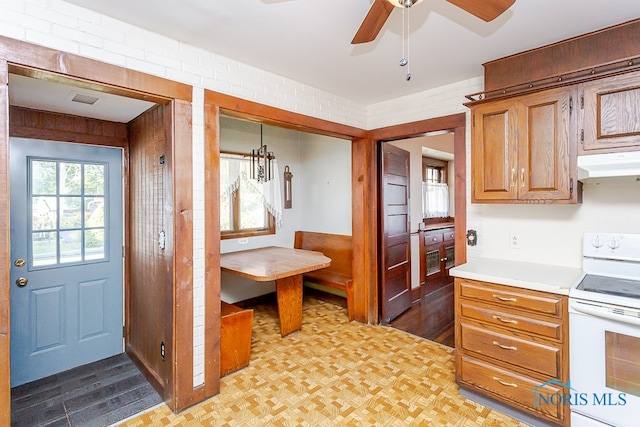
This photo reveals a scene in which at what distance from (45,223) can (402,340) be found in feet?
11.0

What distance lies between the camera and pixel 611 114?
1908mm

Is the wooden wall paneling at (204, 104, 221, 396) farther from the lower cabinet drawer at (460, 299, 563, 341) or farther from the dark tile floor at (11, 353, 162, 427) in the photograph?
the lower cabinet drawer at (460, 299, 563, 341)

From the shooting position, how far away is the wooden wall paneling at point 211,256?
7.55ft

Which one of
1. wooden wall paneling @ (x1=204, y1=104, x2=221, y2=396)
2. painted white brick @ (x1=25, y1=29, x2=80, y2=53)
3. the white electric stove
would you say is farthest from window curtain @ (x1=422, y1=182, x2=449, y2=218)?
painted white brick @ (x1=25, y1=29, x2=80, y2=53)

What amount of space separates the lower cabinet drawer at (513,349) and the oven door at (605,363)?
0.33 feet

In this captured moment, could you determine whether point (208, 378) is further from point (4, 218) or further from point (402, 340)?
point (402, 340)

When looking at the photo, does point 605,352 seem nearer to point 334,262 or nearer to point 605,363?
point 605,363

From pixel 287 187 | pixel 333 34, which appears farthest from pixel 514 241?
pixel 287 187

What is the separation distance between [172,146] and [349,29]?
136 centimetres

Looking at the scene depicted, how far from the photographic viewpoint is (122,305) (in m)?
3.06

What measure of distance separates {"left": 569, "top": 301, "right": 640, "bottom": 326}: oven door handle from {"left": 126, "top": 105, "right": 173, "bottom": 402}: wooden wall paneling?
8.07 ft

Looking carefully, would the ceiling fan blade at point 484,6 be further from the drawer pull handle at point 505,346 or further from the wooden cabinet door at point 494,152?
the drawer pull handle at point 505,346

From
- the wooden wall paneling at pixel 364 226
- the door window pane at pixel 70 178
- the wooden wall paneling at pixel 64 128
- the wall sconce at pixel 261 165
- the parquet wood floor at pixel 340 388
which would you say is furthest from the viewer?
the wall sconce at pixel 261 165

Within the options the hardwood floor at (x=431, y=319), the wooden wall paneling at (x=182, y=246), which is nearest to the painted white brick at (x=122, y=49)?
the wooden wall paneling at (x=182, y=246)
